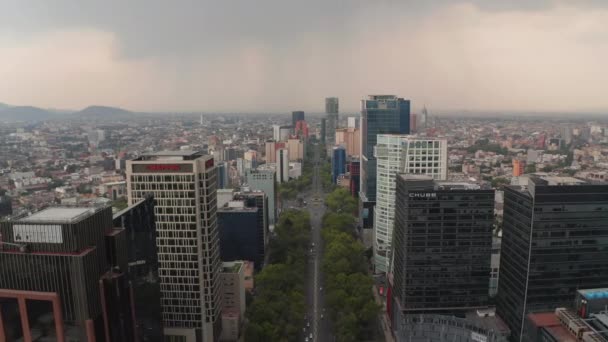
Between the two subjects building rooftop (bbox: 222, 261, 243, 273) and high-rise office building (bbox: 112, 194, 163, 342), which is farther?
building rooftop (bbox: 222, 261, 243, 273)

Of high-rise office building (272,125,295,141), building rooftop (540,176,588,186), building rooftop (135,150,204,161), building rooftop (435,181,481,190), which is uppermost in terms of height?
building rooftop (135,150,204,161)

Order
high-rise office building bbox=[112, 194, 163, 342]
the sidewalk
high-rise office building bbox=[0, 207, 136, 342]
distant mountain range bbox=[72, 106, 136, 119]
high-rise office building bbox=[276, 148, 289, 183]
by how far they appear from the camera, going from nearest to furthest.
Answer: high-rise office building bbox=[0, 207, 136, 342] → high-rise office building bbox=[112, 194, 163, 342] → the sidewalk → distant mountain range bbox=[72, 106, 136, 119] → high-rise office building bbox=[276, 148, 289, 183]

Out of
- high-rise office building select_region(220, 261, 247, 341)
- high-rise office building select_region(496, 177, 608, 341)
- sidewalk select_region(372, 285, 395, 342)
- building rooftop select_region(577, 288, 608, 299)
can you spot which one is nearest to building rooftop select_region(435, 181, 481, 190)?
high-rise office building select_region(496, 177, 608, 341)

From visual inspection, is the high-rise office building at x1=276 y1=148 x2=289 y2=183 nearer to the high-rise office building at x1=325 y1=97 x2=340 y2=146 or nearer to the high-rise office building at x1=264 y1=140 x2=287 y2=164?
the high-rise office building at x1=264 y1=140 x2=287 y2=164

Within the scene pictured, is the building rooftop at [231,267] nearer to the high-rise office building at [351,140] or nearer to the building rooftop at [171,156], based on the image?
the building rooftop at [171,156]

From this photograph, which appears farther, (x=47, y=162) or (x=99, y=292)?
(x=47, y=162)

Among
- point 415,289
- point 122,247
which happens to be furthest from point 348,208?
point 122,247

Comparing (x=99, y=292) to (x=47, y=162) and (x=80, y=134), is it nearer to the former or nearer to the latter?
(x=47, y=162)

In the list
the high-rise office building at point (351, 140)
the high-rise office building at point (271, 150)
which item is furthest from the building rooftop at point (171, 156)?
the high-rise office building at point (351, 140)
